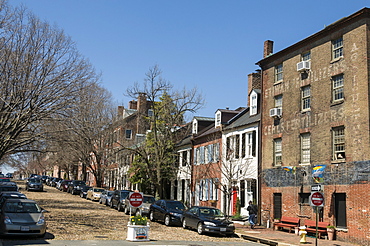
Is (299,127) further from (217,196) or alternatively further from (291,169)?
(217,196)

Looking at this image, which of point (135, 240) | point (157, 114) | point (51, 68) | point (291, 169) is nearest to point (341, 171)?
point (291, 169)

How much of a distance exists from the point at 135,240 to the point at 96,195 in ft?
82.0

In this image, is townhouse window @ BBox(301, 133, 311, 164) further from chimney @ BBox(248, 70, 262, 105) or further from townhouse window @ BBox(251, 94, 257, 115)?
chimney @ BBox(248, 70, 262, 105)

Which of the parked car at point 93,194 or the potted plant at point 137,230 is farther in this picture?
the parked car at point 93,194

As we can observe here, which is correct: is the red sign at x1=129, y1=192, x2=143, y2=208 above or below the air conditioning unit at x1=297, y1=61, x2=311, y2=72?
below

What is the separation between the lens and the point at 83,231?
20438 millimetres

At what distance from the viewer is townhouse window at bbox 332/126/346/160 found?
22.4 m

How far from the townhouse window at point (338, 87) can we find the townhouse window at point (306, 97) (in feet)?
6.80

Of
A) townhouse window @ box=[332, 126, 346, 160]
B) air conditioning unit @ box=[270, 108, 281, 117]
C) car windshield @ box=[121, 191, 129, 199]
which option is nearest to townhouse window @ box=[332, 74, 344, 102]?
townhouse window @ box=[332, 126, 346, 160]

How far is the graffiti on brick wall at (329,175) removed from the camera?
21.0 meters

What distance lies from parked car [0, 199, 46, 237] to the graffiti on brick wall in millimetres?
14575

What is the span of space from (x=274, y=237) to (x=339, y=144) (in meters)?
6.00

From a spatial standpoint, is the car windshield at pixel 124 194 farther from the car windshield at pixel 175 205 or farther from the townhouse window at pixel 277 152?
the townhouse window at pixel 277 152

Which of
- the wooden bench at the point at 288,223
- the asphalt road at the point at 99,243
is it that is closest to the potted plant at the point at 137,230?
the asphalt road at the point at 99,243
